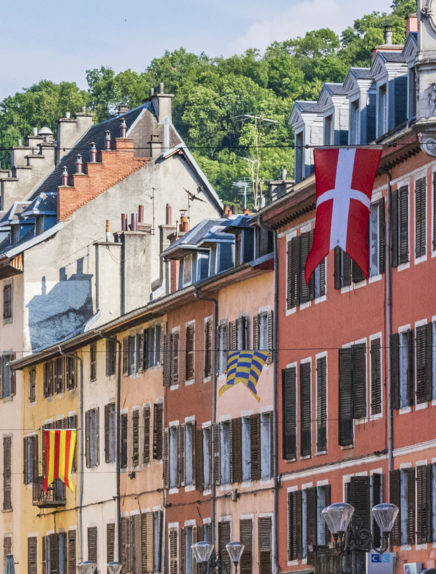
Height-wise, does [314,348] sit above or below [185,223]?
below

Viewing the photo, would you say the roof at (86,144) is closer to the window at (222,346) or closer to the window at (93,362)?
the window at (93,362)

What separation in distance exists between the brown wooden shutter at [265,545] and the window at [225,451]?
3914 millimetres

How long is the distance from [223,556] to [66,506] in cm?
1740

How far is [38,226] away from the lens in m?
89.7

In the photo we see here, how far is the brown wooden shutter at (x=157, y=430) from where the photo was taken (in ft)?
234

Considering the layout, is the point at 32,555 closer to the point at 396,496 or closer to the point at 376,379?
the point at 376,379

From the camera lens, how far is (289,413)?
58.7 m

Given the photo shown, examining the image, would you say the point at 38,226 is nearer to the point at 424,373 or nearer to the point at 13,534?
the point at 13,534

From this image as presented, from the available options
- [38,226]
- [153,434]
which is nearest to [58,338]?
[38,226]

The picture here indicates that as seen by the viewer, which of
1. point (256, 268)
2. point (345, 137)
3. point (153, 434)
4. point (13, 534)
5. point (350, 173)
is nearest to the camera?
point (350, 173)

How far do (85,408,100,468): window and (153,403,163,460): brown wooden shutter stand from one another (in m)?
5.96

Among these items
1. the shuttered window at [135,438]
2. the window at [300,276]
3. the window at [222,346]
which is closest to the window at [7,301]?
the shuttered window at [135,438]

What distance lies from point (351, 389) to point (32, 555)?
1303 inches

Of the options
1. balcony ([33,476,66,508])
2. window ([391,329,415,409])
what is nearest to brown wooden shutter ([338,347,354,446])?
window ([391,329,415,409])
